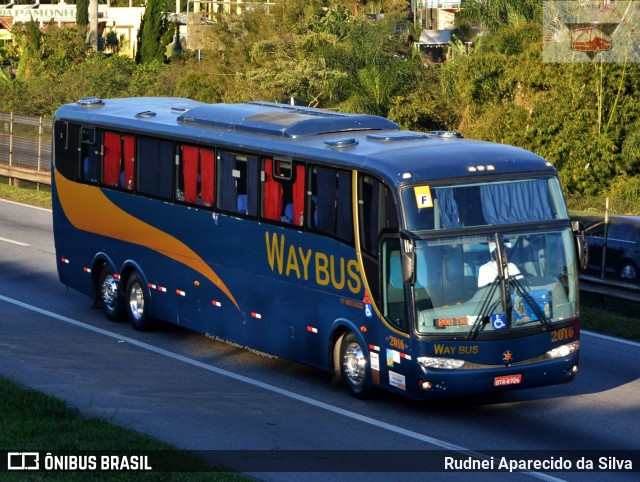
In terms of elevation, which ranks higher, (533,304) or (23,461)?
(533,304)

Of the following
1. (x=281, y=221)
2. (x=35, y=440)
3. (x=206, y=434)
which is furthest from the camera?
(x=281, y=221)

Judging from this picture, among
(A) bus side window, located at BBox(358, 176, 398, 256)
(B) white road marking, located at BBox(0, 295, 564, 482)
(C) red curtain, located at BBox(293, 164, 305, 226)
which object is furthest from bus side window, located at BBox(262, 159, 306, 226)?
(B) white road marking, located at BBox(0, 295, 564, 482)

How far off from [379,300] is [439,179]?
61.3 inches

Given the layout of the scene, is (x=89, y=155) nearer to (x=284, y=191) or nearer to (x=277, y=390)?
(x=284, y=191)

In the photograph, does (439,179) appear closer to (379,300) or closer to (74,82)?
(379,300)

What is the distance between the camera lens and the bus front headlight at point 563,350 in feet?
46.5

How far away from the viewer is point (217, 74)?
49250 mm

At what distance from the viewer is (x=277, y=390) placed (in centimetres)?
1563

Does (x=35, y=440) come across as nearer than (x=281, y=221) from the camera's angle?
Yes

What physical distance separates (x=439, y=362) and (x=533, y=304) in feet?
4.27

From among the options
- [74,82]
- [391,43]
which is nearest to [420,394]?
[391,43]

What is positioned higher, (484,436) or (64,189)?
(64,189)

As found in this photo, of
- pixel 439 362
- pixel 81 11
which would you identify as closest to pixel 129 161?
pixel 439 362

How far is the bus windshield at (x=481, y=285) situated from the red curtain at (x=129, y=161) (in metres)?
7.26
